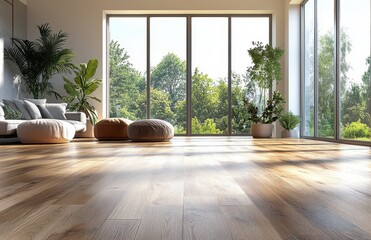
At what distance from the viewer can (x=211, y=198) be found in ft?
5.55

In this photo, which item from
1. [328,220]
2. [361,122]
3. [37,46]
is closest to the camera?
[328,220]

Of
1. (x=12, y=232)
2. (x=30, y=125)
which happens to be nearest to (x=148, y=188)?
(x=12, y=232)

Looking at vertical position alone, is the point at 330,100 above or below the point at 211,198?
above

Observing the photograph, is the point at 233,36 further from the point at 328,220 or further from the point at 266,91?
the point at 328,220

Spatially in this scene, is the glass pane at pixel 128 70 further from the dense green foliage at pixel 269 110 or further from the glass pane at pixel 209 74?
the dense green foliage at pixel 269 110

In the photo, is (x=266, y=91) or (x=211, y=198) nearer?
(x=211, y=198)

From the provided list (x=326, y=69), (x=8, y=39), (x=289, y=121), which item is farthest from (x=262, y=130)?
(x=8, y=39)

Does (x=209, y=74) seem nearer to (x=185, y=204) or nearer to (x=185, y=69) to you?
(x=185, y=69)

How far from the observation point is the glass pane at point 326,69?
24.0ft

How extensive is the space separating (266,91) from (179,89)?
1849 mm

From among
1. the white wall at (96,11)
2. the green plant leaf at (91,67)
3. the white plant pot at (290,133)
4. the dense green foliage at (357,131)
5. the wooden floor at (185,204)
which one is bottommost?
the wooden floor at (185,204)

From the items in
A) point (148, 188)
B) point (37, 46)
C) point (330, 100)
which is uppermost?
point (37, 46)

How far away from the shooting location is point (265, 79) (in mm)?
9328

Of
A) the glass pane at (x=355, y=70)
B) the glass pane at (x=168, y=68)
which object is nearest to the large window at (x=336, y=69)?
the glass pane at (x=355, y=70)
